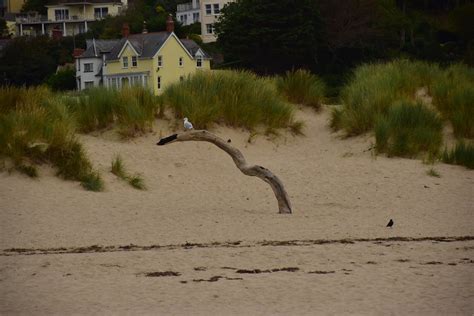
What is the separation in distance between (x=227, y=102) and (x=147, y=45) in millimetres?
40622

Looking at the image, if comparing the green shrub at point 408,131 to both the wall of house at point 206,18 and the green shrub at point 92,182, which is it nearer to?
the green shrub at point 92,182

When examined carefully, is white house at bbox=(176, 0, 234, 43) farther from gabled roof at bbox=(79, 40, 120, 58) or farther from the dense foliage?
the dense foliage

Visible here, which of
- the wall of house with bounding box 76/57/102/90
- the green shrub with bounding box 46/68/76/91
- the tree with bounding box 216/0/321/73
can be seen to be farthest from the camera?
the wall of house with bounding box 76/57/102/90

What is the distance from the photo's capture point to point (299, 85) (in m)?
21.1

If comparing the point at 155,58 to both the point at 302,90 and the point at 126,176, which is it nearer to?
the point at 302,90

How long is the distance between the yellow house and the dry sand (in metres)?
39.5

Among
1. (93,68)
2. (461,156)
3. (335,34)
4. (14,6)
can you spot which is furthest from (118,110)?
(14,6)

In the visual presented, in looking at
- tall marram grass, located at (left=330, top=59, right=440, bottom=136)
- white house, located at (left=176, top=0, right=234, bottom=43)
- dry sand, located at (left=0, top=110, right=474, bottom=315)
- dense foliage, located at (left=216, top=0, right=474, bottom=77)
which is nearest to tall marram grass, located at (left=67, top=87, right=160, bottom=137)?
dry sand, located at (left=0, top=110, right=474, bottom=315)

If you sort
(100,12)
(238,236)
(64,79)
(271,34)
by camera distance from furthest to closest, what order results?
(100,12) → (64,79) → (271,34) → (238,236)

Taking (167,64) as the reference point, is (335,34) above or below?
above

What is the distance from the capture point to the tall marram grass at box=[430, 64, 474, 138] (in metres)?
18.5

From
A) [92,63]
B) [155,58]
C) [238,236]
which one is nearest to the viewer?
[238,236]

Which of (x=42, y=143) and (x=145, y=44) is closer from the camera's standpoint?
(x=42, y=143)

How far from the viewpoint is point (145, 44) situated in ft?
193
